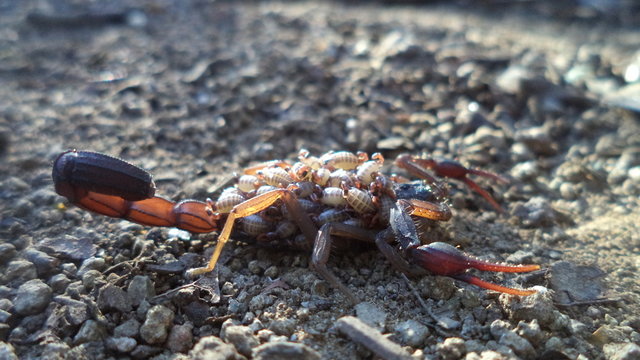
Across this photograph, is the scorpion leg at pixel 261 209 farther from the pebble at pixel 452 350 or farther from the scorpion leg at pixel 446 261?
the pebble at pixel 452 350

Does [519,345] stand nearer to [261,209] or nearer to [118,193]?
[261,209]

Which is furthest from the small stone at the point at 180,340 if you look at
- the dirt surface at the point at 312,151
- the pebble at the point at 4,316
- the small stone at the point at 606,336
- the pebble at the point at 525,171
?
the pebble at the point at 525,171

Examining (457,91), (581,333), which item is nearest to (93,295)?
(581,333)

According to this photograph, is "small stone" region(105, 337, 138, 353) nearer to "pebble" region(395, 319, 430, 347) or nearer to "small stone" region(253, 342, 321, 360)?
"small stone" region(253, 342, 321, 360)

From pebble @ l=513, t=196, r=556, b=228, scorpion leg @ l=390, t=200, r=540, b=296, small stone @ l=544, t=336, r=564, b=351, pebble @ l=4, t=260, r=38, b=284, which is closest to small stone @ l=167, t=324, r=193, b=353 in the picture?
pebble @ l=4, t=260, r=38, b=284

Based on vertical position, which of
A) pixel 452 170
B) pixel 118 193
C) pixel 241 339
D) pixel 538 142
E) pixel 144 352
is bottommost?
pixel 144 352

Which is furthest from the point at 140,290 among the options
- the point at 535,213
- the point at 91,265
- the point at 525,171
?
the point at 525,171

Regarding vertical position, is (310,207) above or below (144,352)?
above

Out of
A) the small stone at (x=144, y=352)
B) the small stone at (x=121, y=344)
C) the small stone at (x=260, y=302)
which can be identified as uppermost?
the small stone at (x=260, y=302)
